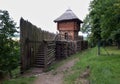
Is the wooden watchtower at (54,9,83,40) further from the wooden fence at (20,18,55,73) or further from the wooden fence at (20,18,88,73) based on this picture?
the wooden fence at (20,18,55,73)

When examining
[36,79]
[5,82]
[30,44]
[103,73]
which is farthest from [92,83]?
[30,44]

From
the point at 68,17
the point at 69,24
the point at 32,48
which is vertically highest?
the point at 68,17

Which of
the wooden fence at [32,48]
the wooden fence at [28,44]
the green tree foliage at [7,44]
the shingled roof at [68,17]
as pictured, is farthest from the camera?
the shingled roof at [68,17]

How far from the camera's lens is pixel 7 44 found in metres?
9.10

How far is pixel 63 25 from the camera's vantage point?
32.1m

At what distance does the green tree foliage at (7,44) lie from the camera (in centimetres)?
878

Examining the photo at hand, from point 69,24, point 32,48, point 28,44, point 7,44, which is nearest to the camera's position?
point 7,44

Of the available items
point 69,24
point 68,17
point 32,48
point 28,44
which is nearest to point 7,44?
point 28,44

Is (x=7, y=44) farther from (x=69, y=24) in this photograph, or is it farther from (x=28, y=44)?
(x=69, y=24)

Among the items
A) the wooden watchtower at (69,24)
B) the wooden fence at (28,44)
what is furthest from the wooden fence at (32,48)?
the wooden watchtower at (69,24)

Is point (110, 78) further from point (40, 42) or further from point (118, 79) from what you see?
point (40, 42)

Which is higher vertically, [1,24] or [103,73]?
[1,24]

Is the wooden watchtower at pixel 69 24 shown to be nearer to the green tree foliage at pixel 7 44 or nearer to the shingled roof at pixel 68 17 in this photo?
the shingled roof at pixel 68 17

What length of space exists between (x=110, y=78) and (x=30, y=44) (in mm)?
7430
